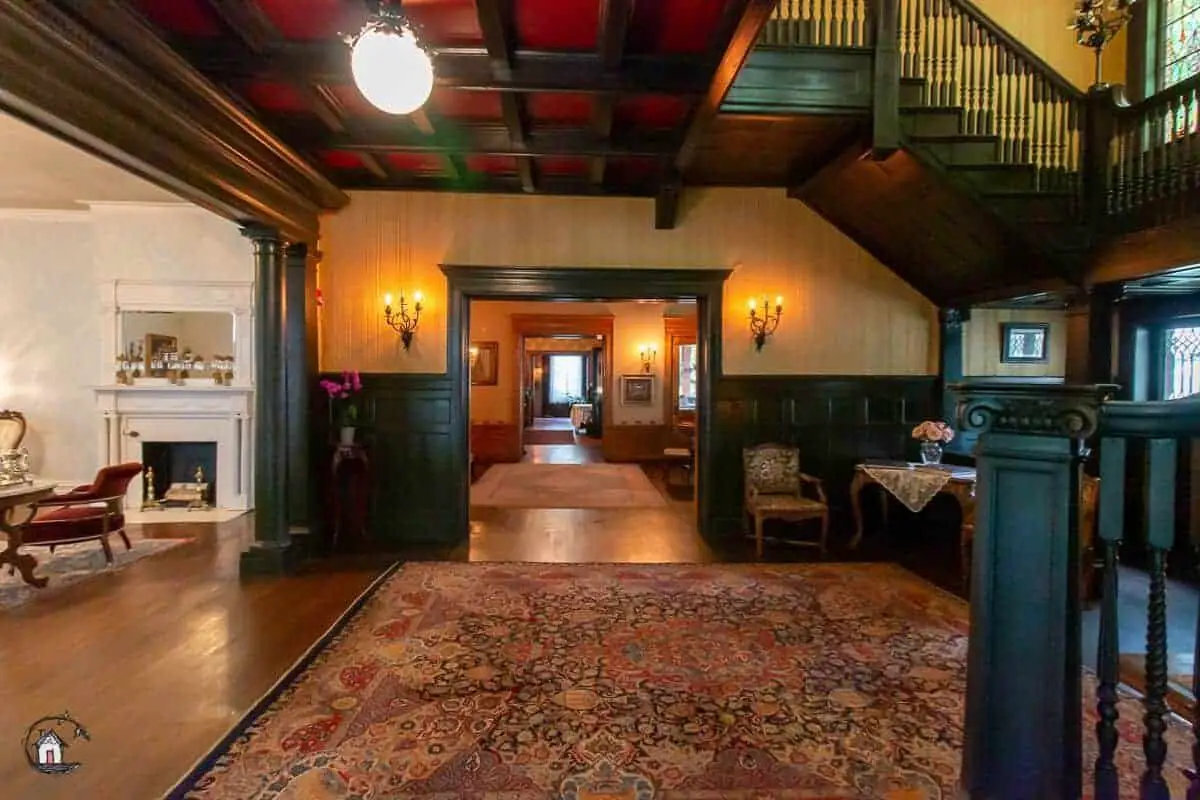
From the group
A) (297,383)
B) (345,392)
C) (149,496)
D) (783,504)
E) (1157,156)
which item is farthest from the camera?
(149,496)

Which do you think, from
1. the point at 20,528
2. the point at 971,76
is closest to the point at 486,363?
the point at 20,528

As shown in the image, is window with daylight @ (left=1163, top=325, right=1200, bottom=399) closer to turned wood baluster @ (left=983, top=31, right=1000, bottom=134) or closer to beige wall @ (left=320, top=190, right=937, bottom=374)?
beige wall @ (left=320, top=190, right=937, bottom=374)

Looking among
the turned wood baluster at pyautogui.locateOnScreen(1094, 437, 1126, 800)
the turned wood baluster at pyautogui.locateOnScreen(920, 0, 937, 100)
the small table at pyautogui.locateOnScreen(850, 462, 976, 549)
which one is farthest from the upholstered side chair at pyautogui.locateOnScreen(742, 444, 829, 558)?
the turned wood baluster at pyautogui.locateOnScreen(1094, 437, 1126, 800)

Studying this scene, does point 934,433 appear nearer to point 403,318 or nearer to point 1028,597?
point 1028,597

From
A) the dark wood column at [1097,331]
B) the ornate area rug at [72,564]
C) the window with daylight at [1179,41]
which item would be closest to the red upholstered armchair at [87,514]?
the ornate area rug at [72,564]

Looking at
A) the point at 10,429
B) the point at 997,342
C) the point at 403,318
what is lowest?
the point at 10,429

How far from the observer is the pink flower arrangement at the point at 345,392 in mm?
5109

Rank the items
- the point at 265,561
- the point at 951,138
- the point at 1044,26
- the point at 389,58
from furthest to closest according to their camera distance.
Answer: the point at 1044,26
the point at 265,561
the point at 951,138
the point at 389,58

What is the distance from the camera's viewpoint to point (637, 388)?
11141mm

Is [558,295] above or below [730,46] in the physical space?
below

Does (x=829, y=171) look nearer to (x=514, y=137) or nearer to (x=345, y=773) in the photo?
(x=514, y=137)

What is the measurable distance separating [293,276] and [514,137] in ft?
6.90

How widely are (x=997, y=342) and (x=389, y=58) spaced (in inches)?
241

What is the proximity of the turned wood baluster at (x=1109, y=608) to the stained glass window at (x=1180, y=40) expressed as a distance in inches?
238
